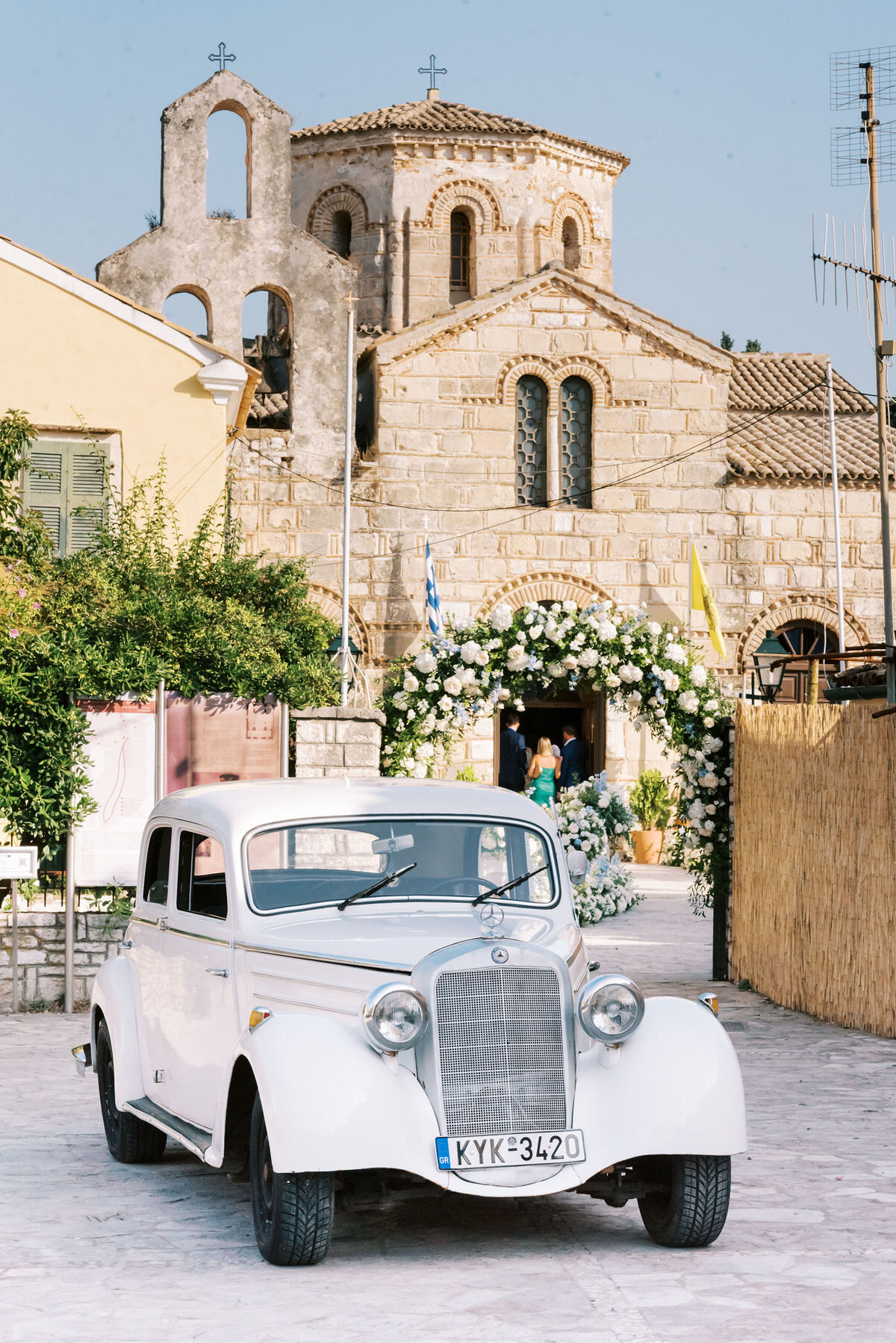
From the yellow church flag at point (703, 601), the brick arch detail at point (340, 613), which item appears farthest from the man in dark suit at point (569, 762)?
the brick arch detail at point (340, 613)

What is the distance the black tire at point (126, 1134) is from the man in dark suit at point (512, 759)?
12.0 metres

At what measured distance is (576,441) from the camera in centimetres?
2747

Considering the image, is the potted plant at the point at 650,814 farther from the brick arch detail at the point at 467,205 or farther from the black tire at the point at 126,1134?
the black tire at the point at 126,1134

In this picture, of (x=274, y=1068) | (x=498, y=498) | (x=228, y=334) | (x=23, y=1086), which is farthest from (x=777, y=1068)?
(x=228, y=334)

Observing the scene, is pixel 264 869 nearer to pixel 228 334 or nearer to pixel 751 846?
pixel 751 846

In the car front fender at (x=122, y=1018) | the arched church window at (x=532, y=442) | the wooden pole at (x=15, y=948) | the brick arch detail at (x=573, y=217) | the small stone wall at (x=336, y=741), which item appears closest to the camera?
the car front fender at (x=122, y=1018)

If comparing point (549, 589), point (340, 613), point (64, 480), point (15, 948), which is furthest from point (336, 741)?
point (549, 589)

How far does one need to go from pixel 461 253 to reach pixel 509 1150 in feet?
100.0

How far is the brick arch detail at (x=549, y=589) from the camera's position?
87.9 ft

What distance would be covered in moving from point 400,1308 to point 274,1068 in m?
0.86

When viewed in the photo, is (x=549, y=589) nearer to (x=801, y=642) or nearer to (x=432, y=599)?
(x=432, y=599)

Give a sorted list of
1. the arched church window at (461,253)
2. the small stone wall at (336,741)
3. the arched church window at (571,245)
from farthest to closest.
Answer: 1. the arched church window at (571,245)
2. the arched church window at (461,253)
3. the small stone wall at (336,741)

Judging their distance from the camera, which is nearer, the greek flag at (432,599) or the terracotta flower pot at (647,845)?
the greek flag at (432,599)

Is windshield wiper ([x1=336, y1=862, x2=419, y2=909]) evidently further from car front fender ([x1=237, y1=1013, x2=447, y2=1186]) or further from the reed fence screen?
the reed fence screen
